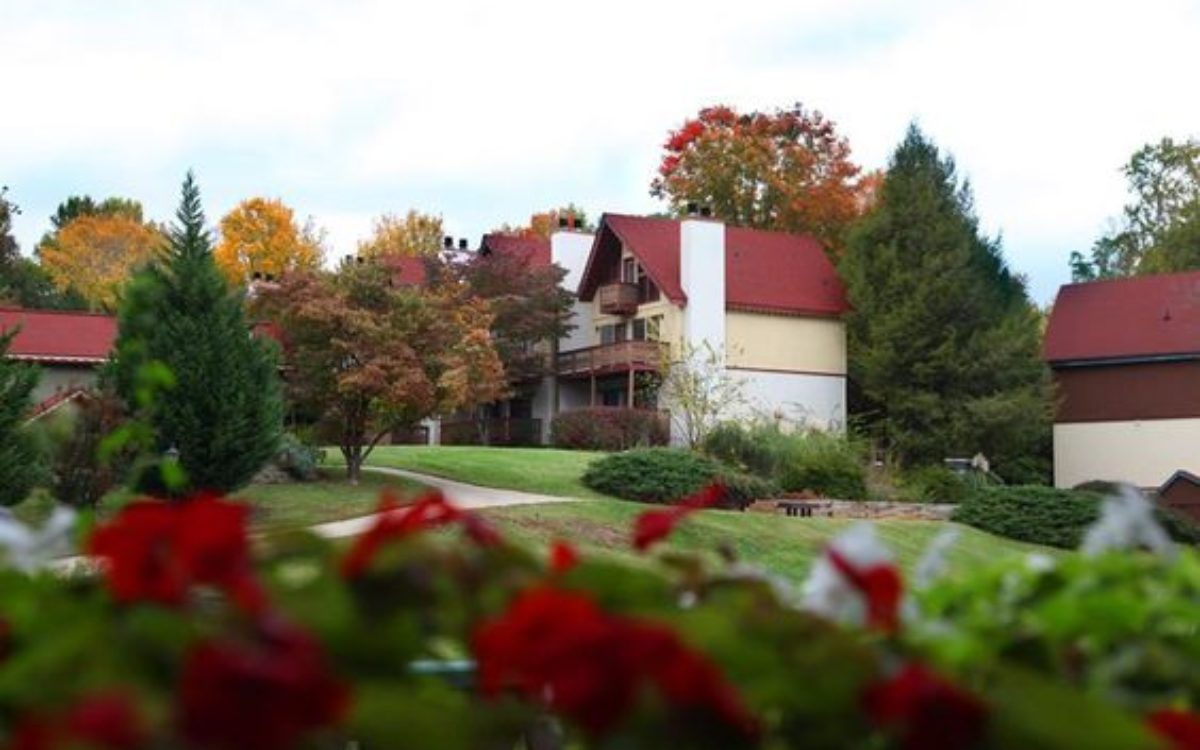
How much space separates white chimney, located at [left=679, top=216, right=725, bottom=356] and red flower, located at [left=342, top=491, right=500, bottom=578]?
35904 mm

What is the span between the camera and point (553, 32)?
2241 cm

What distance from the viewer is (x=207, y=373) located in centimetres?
1866

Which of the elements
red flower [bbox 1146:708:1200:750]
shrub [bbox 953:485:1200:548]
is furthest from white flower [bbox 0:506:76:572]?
shrub [bbox 953:485:1200:548]

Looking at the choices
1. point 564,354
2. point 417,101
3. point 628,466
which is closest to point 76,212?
point 564,354

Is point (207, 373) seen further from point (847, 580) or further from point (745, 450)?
point (847, 580)

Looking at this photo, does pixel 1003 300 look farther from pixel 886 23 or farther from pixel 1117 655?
pixel 1117 655

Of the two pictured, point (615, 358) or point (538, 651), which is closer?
point (538, 651)

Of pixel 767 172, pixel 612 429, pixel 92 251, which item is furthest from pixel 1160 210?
pixel 92 251

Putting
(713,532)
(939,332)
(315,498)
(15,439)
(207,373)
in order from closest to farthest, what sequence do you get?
1. (15,439)
2. (207,373)
3. (713,532)
4. (315,498)
5. (939,332)

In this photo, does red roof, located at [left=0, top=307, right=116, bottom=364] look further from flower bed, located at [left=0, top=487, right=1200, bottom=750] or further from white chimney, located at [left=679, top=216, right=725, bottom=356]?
flower bed, located at [left=0, top=487, right=1200, bottom=750]

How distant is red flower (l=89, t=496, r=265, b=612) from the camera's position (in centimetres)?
102

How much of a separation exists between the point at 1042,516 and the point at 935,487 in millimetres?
4974

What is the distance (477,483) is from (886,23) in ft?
35.8

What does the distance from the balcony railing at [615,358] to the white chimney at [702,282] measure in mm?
1087
